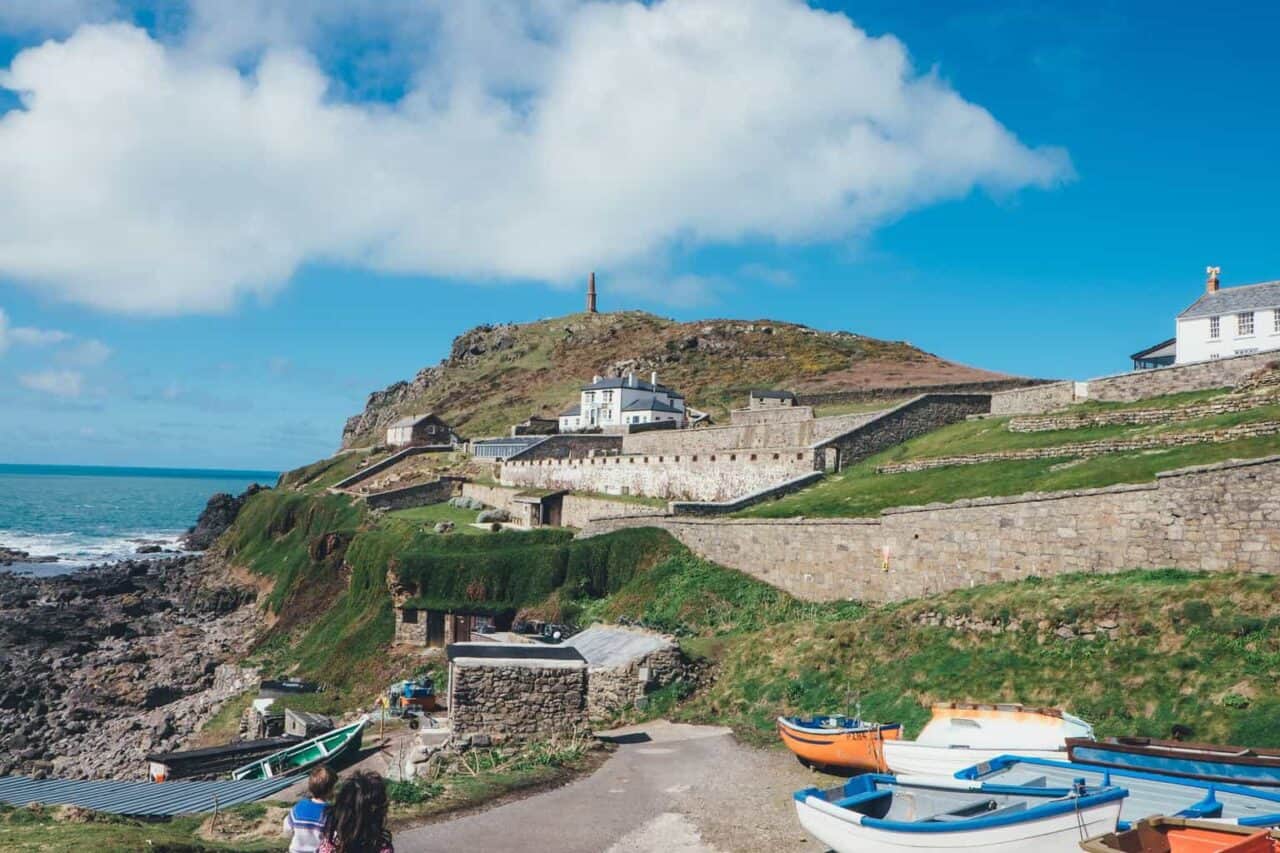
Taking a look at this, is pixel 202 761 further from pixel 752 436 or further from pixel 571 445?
pixel 571 445

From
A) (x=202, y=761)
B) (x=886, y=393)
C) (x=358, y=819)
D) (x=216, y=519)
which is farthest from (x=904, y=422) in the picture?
(x=216, y=519)

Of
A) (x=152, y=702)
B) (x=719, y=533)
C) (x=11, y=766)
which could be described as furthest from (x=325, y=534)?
(x=719, y=533)

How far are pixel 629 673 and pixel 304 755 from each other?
8.33 meters

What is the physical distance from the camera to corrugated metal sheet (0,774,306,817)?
51.2 ft

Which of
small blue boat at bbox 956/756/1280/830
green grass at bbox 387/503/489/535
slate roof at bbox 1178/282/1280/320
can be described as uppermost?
slate roof at bbox 1178/282/1280/320

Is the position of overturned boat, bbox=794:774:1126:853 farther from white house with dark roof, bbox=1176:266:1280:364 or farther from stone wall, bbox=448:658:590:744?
white house with dark roof, bbox=1176:266:1280:364

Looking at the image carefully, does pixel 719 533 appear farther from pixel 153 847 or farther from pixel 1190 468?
A: pixel 153 847

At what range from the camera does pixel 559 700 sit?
800 inches

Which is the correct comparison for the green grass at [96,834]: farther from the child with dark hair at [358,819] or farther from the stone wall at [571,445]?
the stone wall at [571,445]

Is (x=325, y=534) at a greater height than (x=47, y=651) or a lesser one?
greater

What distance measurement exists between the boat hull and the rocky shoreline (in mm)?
25644

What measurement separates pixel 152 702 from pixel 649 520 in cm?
2357

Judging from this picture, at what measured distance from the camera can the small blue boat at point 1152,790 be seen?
10.2 meters

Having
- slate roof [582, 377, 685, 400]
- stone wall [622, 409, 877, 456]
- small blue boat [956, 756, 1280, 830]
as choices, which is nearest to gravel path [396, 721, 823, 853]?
small blue boat [956, 756, 1280, 830]
